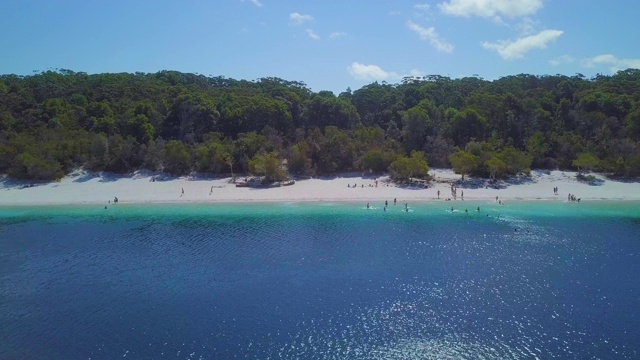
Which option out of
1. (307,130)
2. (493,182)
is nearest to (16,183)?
(307,130)

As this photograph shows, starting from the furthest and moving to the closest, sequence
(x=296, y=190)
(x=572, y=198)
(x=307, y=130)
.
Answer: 1. (x=307, y=130)
2. (x=296, y=190)
3. (x=572, y=198)

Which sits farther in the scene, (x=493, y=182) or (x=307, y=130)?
(x=307, y=130)

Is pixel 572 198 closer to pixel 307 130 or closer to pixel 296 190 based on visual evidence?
pixel 296 190

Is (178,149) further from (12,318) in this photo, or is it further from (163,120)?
(12,318)

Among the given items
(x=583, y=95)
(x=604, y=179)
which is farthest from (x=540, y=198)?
(x=583, y=95)

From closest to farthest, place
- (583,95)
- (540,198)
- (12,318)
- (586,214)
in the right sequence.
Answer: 1. (12,318)
2. (586,214)
3. (540,198)
4. (583,95)

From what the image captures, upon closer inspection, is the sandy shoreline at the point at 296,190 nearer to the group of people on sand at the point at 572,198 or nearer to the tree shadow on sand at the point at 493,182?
the tree shadow on sand at the point at 493,182

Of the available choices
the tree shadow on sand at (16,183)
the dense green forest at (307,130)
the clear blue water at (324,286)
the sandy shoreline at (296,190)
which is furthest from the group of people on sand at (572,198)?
the tree shadow on sand at (16,183)
